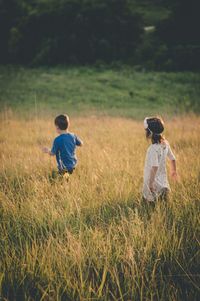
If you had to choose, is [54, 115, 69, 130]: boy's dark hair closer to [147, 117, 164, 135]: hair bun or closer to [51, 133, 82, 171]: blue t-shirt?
[51, 133, 82, 171]: blue t-shirt

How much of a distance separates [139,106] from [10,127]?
342 inches

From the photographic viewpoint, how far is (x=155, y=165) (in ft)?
11.9

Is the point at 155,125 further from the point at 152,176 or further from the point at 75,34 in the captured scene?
the point at 75,34

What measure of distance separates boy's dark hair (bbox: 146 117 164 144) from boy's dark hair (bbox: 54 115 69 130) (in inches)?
59.0

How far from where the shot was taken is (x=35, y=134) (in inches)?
313

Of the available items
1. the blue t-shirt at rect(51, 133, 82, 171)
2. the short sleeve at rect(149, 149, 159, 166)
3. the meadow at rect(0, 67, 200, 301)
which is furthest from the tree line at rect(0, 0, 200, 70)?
the short sleeve at rect(149, 149, 159, 166)

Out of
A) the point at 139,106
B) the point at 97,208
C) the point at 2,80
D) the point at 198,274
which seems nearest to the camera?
the point at 198,274

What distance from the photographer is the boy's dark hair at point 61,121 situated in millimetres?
4866

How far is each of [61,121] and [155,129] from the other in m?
1.61

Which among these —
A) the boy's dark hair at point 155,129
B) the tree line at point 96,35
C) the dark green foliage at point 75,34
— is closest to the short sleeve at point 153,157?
the boy's dark hair at point 155,129

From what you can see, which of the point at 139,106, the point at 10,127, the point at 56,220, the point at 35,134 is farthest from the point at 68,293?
the point at 139,106

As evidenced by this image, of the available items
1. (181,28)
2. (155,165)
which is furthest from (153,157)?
(181,28)

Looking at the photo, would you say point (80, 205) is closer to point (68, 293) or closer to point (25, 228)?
point (25, 228)

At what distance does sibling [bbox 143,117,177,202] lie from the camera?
11.8ft
